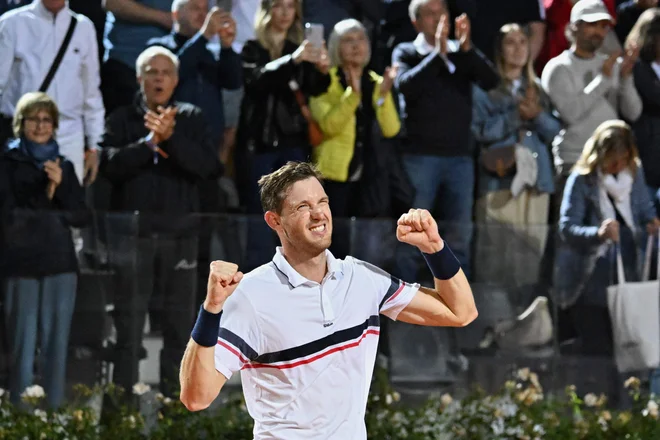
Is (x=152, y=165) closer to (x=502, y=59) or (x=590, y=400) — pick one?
(x=502, y=59)

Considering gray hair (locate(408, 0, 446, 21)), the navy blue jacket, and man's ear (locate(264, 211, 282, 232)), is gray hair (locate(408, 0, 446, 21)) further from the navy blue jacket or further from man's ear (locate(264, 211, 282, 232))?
man's ear (locate(264, 211, 282, 232))

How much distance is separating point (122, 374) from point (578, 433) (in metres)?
2.85

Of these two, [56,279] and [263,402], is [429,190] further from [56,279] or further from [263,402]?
[263,402]

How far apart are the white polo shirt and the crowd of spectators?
9.86 feet

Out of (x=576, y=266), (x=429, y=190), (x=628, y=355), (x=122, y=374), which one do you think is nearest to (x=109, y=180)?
(x=122, y=374)

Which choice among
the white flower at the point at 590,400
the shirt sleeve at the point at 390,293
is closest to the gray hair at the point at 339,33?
the white flower at the point at 590,400

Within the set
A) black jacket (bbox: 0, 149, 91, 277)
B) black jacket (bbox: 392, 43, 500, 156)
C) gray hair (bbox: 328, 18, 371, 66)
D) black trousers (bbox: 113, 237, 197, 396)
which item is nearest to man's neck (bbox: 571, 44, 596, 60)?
black jacket (bbox: 392, 43, 500, 156)

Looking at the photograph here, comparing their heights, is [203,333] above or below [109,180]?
below

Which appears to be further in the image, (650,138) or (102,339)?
(650,138)

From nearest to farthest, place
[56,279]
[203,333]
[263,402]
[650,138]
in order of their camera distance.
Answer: [203,333]
[263,402]
[56,279]
[650,138]

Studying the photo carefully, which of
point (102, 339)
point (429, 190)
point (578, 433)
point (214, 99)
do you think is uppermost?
point (214, 99)

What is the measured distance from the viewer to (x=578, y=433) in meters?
7.53

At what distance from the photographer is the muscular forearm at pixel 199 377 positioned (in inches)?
157

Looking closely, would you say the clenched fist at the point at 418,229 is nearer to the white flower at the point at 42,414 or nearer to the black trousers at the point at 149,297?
the black trousers at the point at 149,297
